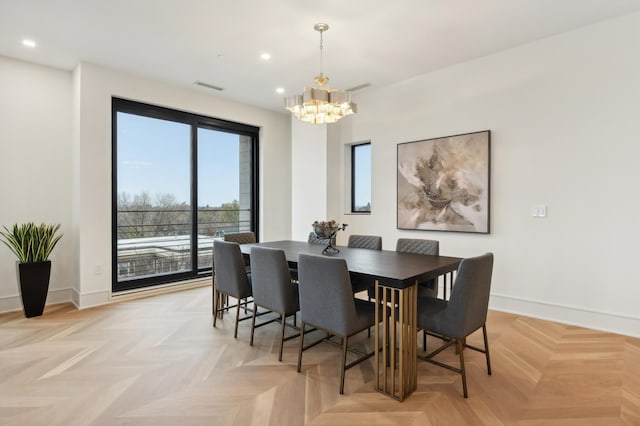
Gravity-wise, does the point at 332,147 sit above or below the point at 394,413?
above

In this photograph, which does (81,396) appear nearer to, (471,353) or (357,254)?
(357,254)

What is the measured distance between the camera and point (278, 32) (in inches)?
138

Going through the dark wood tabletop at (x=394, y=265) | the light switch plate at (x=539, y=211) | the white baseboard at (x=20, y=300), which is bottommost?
the white baseboard at (x=20, y=300)

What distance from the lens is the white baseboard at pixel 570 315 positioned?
333 centimetres

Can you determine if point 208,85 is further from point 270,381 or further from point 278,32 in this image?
point 270,381

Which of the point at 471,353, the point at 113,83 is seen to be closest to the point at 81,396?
the point at 471,353

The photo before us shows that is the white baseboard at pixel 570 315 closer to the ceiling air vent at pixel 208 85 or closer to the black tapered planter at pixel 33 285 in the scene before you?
the ceiling air vent at pixel 208 85

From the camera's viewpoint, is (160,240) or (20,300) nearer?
(20,300)

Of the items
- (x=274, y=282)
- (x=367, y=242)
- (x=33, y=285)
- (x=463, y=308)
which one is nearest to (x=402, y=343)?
(x=463, y=308)

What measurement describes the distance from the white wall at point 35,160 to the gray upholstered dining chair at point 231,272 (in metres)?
2.41

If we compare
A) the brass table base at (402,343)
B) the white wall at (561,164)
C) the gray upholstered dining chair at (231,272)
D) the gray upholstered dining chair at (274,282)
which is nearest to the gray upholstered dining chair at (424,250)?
the brass table base at (402,343)

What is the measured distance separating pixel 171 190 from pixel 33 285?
2.00m

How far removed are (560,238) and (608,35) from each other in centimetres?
202

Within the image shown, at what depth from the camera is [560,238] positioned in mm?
3688
